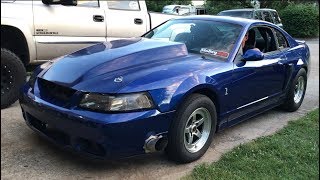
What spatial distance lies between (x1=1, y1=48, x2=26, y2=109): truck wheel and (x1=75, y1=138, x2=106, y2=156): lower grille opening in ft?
6.92

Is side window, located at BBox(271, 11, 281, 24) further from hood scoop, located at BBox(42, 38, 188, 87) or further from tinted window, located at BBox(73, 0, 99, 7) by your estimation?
hood scoop, located at BBox(42, 38, 188, 87)

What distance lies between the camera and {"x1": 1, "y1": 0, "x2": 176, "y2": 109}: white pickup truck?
5.31 metres

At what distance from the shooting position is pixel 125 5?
7438 millimetres

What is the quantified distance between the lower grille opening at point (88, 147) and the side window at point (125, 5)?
13.3ft

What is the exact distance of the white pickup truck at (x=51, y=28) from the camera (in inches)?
209

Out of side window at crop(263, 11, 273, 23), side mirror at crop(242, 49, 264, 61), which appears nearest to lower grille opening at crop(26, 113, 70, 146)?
side mirror at crop(242, 49, 264, 61)

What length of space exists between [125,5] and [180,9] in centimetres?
98

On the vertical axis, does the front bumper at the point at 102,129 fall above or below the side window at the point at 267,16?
below

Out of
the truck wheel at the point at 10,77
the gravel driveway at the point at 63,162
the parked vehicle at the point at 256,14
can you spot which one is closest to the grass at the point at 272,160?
the gravel driveway at the point at 63,162

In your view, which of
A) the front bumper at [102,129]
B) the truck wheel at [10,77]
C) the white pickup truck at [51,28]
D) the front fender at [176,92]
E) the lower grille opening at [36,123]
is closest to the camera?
the front bumper at [102,129]

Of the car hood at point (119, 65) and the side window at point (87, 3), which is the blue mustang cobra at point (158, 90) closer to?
the car hood at point (119, 65)

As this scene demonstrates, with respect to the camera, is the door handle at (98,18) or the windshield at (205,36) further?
the door handle at (98,18)

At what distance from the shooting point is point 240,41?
4.85 meters

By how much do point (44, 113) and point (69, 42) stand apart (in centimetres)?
298
